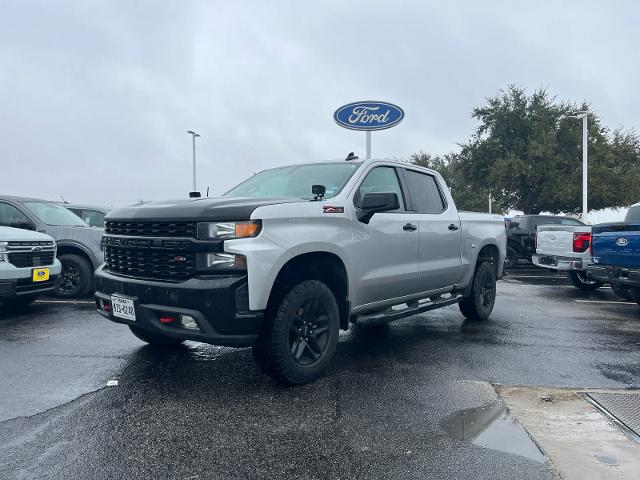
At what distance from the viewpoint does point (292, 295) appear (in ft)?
12.6

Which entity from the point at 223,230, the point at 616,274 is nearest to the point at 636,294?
the point at 616,274

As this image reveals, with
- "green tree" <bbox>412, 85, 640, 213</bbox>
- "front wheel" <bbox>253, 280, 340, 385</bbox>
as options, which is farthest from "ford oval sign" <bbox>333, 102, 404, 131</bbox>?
"green tree" <bbox>412, 85, 640, 213</bbox>

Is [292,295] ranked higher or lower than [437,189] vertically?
lower

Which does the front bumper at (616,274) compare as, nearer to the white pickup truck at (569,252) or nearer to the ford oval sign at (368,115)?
the white pickup truck at (569,252)

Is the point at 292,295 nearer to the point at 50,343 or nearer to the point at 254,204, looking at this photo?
the point at 254,204

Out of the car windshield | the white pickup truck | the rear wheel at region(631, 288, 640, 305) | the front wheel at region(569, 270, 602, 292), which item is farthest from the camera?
the front wheel at region(569, 270, 602, 292)

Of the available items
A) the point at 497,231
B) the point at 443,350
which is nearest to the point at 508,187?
the point at 497,231

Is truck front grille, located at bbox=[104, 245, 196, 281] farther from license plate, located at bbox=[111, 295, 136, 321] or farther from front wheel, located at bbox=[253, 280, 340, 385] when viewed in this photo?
front wheel, located at bbox=[253, 280, 340, 385]

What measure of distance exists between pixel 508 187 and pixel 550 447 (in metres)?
28.7

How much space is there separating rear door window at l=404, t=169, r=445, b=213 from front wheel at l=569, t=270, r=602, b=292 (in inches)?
230

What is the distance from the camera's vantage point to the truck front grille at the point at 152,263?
3.69 meters

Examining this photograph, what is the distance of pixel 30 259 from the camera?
683 centimetres

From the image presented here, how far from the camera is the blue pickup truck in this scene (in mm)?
6812

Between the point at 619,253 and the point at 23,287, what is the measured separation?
26.9ft
